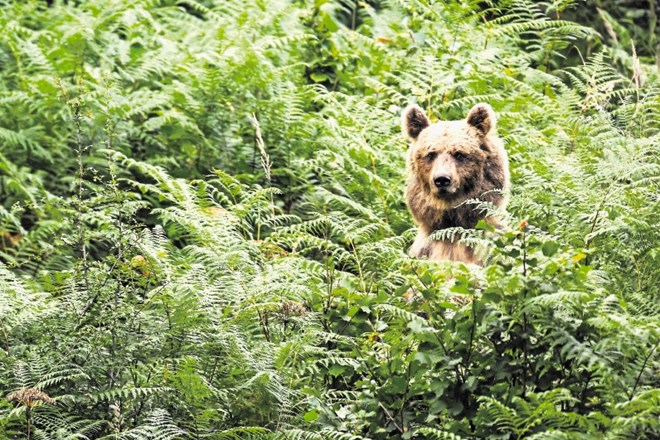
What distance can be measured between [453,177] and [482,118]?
1.69 ft

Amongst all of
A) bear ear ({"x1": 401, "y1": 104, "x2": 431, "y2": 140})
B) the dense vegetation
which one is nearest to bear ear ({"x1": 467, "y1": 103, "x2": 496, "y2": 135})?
bear ear ({"x1": 401, "y1": 104, "x2": 431, "y2": 140})

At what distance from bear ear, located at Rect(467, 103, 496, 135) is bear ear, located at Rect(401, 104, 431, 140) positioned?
36 cm

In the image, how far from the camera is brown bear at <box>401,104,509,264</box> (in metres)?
6.88

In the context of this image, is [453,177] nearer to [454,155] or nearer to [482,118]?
[454,155]

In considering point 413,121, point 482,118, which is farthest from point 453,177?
point 413,121

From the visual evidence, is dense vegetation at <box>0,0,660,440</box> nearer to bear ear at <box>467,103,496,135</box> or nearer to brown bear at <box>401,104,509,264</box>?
brown bear at <box>401,104,509,264</box>

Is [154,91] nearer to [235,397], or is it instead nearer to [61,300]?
[61,300]

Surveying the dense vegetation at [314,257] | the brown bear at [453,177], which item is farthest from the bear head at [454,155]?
the dense vegetation at [314,257]

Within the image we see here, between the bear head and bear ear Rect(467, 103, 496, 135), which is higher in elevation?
bear ear Rect(467, 103, 496, 135)

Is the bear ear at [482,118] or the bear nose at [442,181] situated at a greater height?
the bear ear at [482,118]

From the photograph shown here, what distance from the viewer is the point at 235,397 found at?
Result: 5.30 m

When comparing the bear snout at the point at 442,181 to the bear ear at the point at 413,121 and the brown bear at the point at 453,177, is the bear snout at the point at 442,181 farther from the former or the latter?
the bear ear at the point at 413,121

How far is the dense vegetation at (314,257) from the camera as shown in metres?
4.62

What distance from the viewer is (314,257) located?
328 inches
